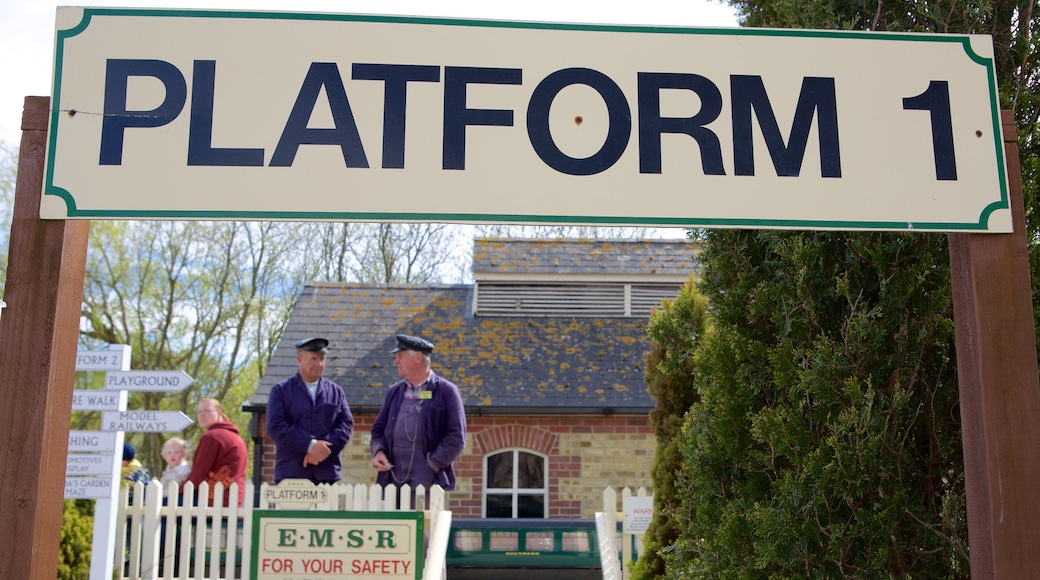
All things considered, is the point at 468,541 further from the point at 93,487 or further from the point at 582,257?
the point at 582,257

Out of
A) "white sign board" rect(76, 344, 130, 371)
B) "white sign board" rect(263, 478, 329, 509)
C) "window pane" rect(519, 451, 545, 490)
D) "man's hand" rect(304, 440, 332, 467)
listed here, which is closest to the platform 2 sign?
"white sign board" rect(263, 478, 329, 509)

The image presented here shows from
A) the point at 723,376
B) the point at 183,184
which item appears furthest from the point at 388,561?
the point at 183,184

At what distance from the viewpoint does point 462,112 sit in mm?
2467

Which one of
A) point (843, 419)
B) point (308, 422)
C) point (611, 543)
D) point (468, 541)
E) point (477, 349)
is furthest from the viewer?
point (477, 349)

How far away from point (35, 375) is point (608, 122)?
1.62m

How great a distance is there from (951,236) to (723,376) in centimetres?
114

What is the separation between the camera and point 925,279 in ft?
10.2

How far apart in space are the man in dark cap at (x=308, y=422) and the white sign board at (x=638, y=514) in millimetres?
2553

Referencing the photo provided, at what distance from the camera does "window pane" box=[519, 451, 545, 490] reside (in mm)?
13047

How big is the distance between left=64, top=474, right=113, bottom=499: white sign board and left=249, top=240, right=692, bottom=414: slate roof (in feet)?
17.6

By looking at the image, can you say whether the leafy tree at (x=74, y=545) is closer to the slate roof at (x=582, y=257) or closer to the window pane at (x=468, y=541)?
the window pane at (x=468, y=541)

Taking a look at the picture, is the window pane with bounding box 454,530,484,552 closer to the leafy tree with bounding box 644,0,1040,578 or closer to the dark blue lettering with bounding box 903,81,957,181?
the leafy tree with bounding box 644,0,1040,578

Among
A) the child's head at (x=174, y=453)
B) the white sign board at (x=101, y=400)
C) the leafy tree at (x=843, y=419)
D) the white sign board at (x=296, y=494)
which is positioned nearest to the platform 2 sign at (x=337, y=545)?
the white sign board at (x=296, y=494)


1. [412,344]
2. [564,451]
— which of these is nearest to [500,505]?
[564,451]
